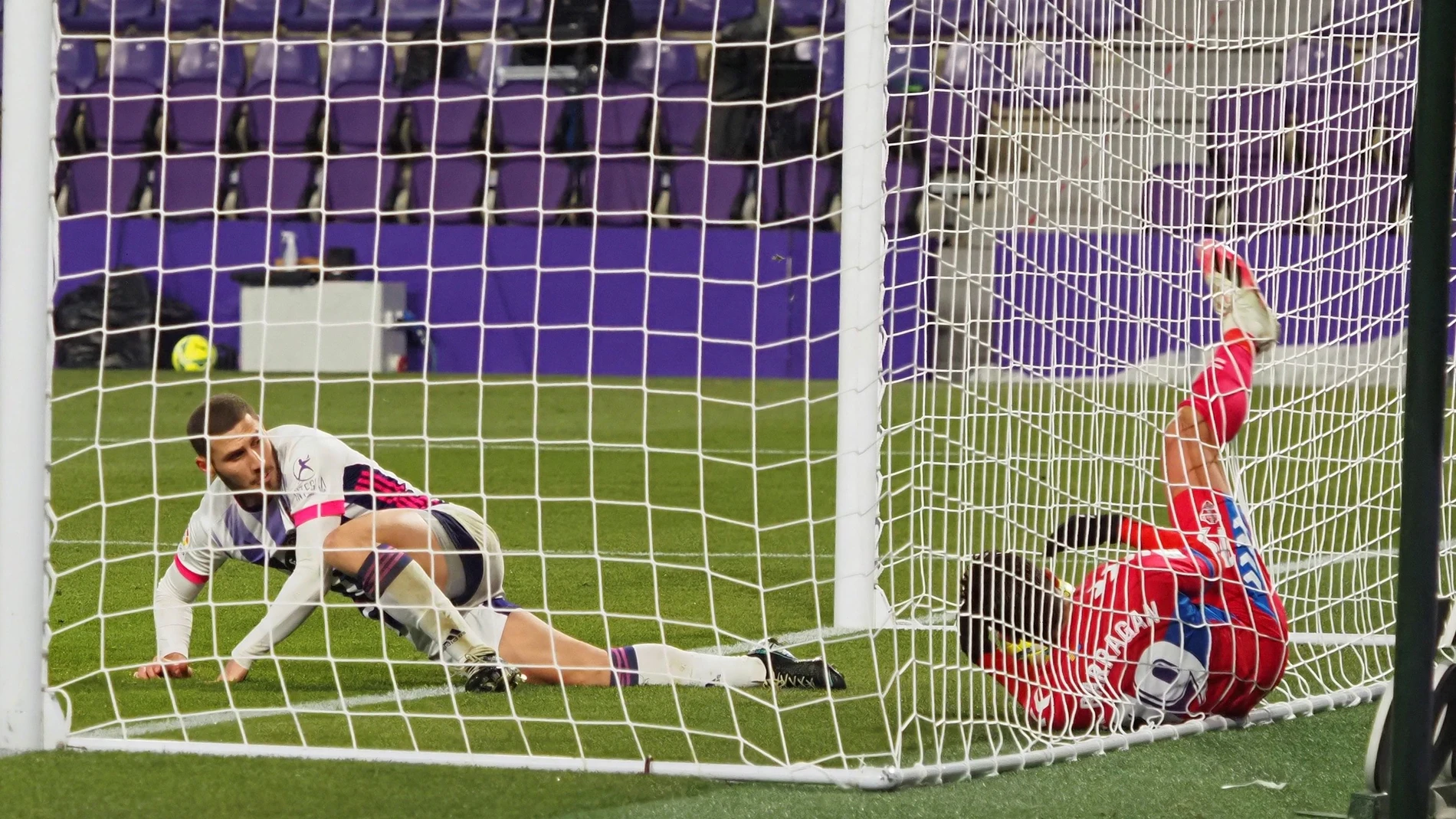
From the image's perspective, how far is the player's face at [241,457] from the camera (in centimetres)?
409

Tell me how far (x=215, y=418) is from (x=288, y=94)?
1136 cm

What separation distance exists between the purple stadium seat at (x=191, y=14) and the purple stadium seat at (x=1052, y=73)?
36.8 ft

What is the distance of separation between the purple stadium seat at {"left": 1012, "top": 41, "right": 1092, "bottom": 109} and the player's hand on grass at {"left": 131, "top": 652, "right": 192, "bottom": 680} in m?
2.40

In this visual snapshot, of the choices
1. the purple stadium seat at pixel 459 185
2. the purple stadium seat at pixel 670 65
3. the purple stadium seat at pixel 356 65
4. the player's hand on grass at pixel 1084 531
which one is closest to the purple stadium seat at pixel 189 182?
the purple stadium seat at pixel 356 65

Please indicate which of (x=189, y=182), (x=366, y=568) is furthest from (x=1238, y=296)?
(x=189, y=182)

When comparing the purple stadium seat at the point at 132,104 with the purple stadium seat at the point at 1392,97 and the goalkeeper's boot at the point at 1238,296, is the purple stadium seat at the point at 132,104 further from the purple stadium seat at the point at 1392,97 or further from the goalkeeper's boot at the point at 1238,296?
the goalkeeper's boot at the point at 1238,296

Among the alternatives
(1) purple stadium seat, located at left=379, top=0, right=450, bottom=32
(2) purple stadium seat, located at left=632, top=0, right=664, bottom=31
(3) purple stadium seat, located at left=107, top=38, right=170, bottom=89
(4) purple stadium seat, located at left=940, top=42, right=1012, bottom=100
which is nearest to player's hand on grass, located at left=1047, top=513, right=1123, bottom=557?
(4) purple stadium seat, located at left=940, top=42, right=1012, bottom=100

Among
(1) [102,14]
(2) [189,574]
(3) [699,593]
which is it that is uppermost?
(1) [102,14]

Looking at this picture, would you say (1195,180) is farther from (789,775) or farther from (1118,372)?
(789,775)

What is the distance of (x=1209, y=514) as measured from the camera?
12.9ft

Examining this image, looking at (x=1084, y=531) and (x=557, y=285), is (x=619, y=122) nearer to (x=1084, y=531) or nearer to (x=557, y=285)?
(x=557, y=285)

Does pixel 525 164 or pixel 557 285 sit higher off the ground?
pixel 525 164

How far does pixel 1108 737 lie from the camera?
3.65 m

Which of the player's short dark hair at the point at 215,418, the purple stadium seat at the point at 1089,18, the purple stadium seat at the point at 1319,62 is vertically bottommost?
the player's short dark hair at the point at 215,418
